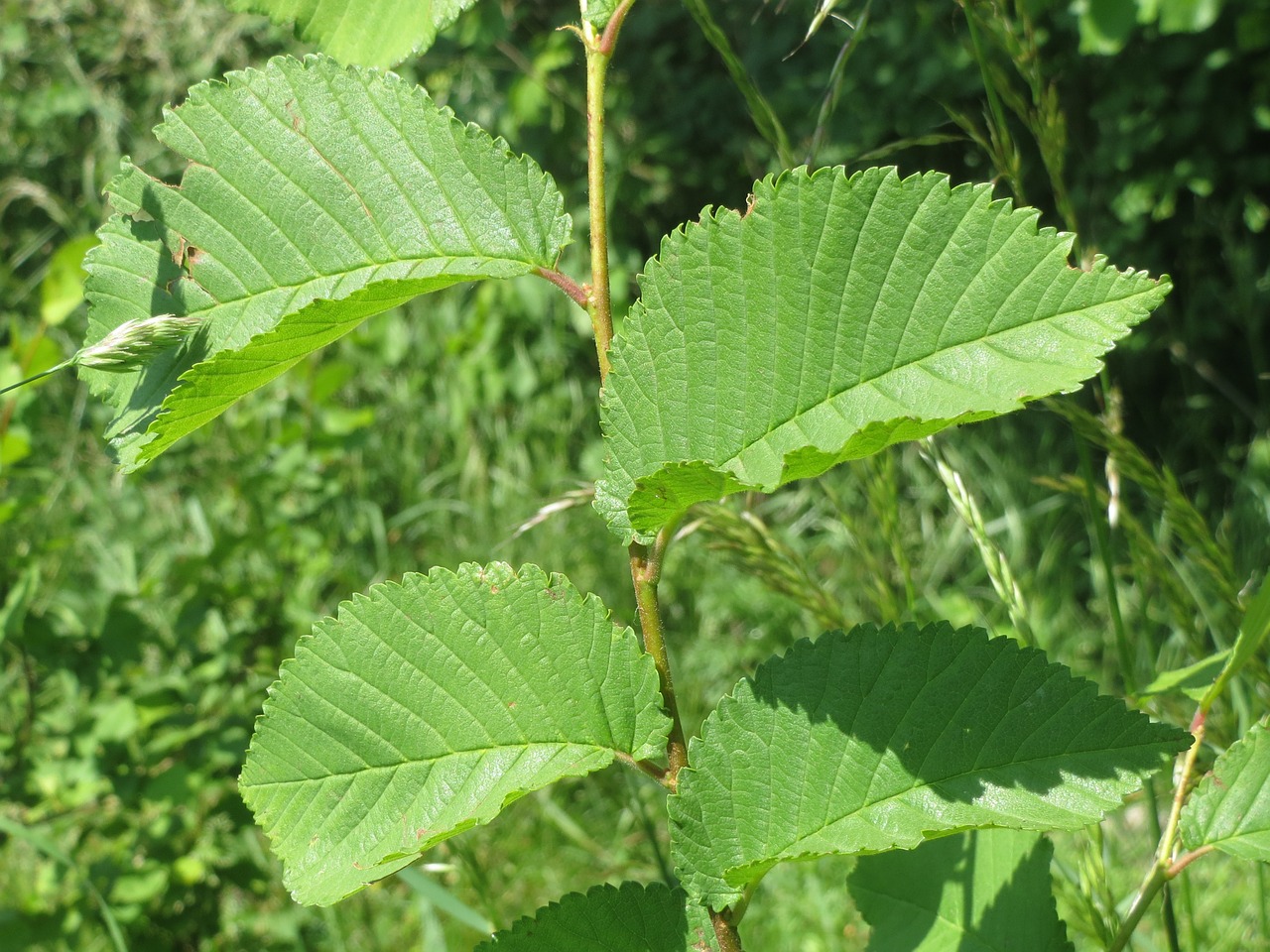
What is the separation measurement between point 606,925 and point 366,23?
58cm

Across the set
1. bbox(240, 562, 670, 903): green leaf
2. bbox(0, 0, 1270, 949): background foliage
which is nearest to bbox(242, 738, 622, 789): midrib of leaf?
bbox(240, 562, 670, 903): green leaf

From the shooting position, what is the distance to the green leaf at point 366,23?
0.73 m

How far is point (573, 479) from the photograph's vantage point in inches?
70.1

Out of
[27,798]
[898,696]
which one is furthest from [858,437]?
[27,798]

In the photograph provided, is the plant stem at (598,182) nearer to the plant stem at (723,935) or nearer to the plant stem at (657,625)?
the plant stem at (657,625)

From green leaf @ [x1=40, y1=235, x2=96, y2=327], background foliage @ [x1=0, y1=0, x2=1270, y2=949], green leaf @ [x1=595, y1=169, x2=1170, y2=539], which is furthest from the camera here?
green leaf @ [x1=40, y1=235, x2=96, y2=327]

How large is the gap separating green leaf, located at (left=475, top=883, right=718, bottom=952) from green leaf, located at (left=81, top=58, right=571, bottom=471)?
0.34m

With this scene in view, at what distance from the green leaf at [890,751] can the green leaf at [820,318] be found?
0.13 meters

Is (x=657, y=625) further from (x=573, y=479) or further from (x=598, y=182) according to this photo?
(x=573, y=479)

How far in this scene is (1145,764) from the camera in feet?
1.96

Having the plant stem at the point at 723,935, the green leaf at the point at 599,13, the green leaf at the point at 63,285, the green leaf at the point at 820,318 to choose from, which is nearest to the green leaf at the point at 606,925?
the plant stem at the point at 723,935

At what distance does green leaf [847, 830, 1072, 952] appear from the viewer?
0.79 metres

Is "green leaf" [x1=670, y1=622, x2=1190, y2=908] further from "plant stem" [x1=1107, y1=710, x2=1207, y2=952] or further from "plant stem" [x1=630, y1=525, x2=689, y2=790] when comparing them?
"plant stem" [x1=1107, y1=710, x2=1207, y2=952]

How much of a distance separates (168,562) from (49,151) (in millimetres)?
3425
